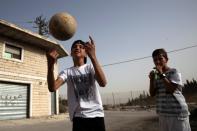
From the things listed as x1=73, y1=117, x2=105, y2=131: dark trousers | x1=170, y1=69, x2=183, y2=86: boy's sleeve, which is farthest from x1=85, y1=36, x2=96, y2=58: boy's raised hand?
x1=170, y1=69, x2=183, y2=86: boy's sleeve

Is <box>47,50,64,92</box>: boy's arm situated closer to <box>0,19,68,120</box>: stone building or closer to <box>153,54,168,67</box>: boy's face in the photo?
<box>153,54,168,67</box>: boy's face

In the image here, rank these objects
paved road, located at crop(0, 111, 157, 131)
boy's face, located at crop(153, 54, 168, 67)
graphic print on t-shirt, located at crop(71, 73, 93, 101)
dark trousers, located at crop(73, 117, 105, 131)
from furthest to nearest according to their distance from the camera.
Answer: paved road, located at crop(0, 111, 157, 131) → boy's face, located at crop(153, 54, 168, 67) → graphic print on t-shirt, located at crop(71, 73, 93, 101) → dark trousers, located at crop(73, 117, 105, 131)

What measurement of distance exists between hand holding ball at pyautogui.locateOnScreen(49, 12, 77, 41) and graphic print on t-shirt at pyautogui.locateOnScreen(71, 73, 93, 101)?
3.76ft

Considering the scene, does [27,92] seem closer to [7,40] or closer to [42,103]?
[42,103]

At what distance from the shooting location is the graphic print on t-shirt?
2.99 meters

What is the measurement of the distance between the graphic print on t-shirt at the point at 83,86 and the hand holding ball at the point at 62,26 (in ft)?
3.76

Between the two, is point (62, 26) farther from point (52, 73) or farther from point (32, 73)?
point (32, 73)

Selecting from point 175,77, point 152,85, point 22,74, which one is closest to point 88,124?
point 152,85

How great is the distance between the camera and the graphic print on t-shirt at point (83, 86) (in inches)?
118

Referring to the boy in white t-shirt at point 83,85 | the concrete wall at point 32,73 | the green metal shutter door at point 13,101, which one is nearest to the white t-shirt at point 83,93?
the boy in white t-shirt at point 83,85

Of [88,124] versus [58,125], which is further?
[58,125]

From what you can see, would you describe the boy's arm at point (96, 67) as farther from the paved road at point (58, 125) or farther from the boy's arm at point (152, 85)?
the paved road at point (58, 125)

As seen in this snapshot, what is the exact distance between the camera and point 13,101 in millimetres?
15141

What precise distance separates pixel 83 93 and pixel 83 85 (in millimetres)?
105
